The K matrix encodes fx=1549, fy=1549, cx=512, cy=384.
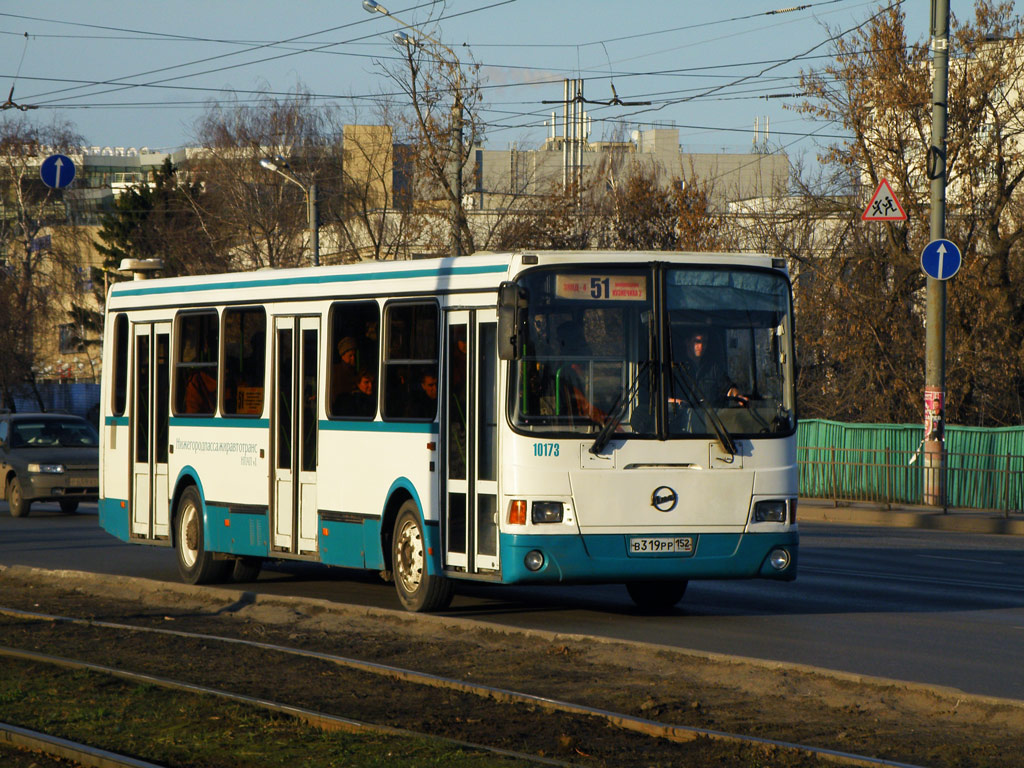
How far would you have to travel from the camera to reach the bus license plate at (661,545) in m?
11.6

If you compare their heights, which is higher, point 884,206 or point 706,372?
point 884,206

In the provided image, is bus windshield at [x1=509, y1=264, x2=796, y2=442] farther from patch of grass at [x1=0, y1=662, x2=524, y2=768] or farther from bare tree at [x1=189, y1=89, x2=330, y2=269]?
bare tree at [x1=189, y1=89, x2=330, y2=269]

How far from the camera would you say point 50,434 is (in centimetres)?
2742

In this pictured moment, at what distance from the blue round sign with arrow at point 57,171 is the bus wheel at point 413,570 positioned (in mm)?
22388

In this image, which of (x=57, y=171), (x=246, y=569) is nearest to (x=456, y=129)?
(x=57, y=171)

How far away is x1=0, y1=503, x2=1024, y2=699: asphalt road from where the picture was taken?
33.9 ft

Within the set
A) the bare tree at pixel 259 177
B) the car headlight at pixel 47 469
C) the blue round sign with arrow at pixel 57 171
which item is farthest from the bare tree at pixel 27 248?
the car headlight at pixel 47 469

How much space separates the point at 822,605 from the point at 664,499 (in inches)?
99.5

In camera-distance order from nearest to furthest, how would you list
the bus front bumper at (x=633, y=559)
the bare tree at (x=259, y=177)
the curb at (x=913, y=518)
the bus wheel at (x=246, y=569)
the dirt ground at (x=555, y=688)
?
1. the dirt ground at (x=555, y=688)
2. the bus front bumper at (x=633, y=559)
3. the bus wheel at (x=246, y=569)
4. the curb at (x=913, y=518)
5. the bare tree at (x=259, y=177)

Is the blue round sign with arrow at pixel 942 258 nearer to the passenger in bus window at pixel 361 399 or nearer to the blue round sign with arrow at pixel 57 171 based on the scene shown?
the passenger in bus window at pixel 361 399

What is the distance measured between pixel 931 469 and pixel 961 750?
1878 cm

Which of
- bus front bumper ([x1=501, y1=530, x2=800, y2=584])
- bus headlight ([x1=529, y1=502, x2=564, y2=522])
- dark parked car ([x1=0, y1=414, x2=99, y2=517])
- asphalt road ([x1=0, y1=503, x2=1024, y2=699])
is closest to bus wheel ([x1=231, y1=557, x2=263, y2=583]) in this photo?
asphalt road ([x1=0, y1=503, x2=1024, y2=699])

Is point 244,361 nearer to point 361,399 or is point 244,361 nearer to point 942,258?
point 361,399

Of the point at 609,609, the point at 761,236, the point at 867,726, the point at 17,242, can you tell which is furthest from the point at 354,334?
the point at 17,242
